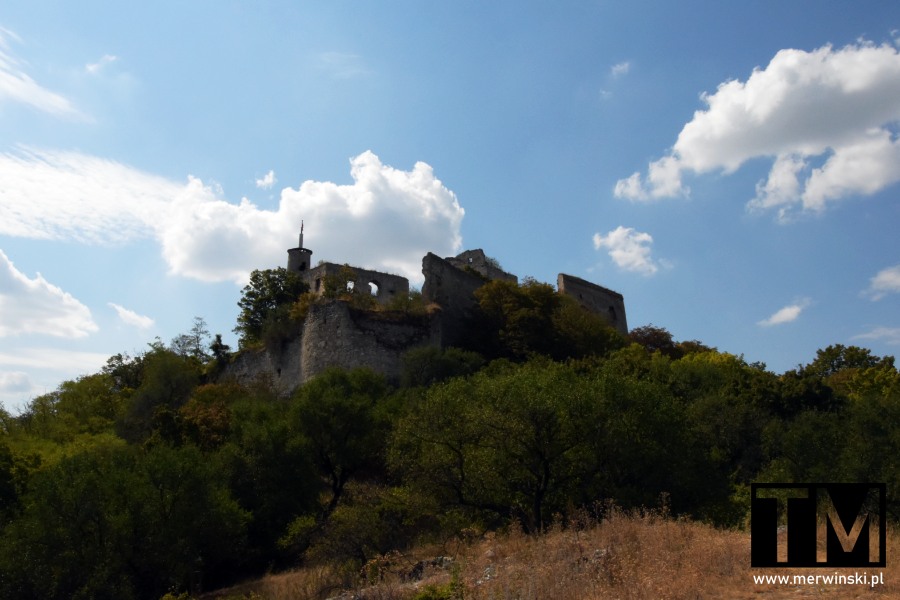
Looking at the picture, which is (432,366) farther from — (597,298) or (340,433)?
(597,298)

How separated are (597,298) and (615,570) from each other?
1667 inches

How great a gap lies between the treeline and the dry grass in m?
2.61

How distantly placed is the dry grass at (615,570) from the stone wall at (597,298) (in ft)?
119

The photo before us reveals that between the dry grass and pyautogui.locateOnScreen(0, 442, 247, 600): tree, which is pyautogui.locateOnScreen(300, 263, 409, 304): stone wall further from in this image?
the dry grass

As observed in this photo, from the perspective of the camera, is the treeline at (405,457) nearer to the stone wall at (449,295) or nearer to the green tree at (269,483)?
the green tree at (269,483)

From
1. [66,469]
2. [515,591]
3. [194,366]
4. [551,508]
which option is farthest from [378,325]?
[515,591]

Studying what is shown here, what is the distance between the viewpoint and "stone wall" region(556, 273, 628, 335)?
50875 millimetres

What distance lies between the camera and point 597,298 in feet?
173

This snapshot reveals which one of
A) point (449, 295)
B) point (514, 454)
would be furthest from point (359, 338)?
point (514, 454)

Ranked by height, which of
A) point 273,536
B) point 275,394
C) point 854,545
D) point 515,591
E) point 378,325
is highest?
point 378,325

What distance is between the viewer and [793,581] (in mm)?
10242

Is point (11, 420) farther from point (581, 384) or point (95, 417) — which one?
point (581, 384)

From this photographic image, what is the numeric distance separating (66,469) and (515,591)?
1629 centimetres

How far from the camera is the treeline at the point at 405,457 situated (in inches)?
693
